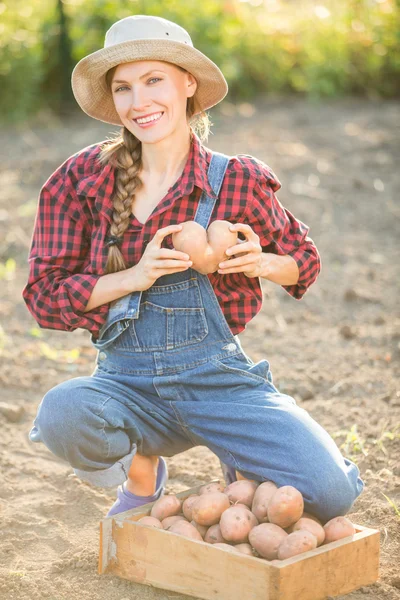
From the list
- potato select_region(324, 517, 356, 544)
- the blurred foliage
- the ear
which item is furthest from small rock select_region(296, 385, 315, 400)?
the blurred foliage

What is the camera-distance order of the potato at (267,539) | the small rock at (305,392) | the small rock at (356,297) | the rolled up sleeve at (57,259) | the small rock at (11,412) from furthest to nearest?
1. the small rock at (356,297)
2. the small rock at (305,392)
3. the small rock at (11,412)
4. the rolled up sleeve at (57,259)
5. the potato at (267,539)

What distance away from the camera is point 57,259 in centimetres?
293

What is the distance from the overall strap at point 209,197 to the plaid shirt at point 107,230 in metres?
0.02

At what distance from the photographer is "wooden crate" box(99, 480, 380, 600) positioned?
2.31 m

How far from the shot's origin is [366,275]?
573cm

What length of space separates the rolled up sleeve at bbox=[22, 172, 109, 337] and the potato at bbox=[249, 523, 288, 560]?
85 centimetres

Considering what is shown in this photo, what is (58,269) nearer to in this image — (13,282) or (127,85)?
(127,85)

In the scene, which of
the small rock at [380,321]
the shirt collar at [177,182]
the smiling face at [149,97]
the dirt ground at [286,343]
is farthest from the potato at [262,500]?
the small rock at [380,321]

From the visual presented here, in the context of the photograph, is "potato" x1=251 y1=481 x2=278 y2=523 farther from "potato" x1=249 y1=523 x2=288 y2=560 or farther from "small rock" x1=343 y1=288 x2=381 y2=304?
"small rock" x1=343 y1=288 x2=381 y2=304

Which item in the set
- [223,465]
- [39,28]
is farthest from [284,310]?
[39,28]

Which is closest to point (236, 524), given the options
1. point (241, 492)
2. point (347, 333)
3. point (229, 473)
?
point (241, 492)

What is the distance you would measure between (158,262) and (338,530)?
3.01ft

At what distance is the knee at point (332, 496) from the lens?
2578mm

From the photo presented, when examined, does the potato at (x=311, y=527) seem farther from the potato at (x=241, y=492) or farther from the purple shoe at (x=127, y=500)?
the purple shoe at (x=127, y=500)
